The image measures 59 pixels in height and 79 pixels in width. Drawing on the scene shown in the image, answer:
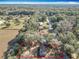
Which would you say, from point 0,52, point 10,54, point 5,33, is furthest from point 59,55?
point 5,33

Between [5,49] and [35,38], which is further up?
[35,38]

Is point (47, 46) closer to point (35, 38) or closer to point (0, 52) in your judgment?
point (35, 38)

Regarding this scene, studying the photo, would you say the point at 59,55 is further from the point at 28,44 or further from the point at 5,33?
the point at 5,33

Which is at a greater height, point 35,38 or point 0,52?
point 35,38

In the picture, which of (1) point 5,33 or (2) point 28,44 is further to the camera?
(1) point 5,33

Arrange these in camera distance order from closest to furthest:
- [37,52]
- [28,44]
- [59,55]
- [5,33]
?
[59,55] < [37,52] < [28,44] < [5,33]

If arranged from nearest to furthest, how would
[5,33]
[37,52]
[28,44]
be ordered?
[37,52]
[28,44]
[5,33]

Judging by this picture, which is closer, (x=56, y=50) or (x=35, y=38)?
(x=56, y=50)

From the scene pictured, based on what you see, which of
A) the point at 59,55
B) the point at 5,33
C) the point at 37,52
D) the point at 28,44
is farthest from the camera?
the point at 5,33

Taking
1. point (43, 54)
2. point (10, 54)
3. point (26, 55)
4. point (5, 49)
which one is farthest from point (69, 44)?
point (5, 49)
